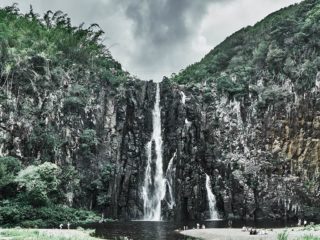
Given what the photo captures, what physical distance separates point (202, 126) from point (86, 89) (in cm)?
1550

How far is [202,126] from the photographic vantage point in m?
58.9

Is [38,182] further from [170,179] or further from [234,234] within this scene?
[234,234]

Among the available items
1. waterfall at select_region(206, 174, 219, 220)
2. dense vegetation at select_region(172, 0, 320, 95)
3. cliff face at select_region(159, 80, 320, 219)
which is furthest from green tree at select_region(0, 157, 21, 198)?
dense vegetation at select_region(172, 0, 320, 95)

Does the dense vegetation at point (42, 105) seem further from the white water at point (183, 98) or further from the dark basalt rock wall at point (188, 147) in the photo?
the white water at point (183, 98)

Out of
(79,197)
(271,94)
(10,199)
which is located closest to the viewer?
(10,199)

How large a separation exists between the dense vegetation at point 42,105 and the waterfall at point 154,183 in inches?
205

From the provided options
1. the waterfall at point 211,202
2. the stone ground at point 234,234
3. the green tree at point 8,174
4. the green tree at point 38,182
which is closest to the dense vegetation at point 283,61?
the waterfall at point 211,202

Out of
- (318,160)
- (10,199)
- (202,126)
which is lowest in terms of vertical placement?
(10,199)

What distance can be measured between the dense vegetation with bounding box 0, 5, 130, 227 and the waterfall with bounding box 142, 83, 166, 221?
5.20 metres

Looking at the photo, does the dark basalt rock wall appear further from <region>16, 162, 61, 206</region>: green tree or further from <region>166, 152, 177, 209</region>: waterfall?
<region>16, 162, 61, 206</region>: green tree

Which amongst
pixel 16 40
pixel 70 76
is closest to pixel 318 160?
pixel 70 76

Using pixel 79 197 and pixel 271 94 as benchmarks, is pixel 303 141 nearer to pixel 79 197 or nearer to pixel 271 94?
pixel 271 94

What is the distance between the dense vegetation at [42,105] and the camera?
42.1 metres

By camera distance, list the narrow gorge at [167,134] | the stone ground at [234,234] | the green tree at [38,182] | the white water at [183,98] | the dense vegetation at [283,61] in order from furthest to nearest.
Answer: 1. the white water at [183,98]
2. the dense vegetation at [283,61]
3. the narrow gorge at [167,134]
4. the green tree at [38,182]
5. the stone ground at [234,234]
